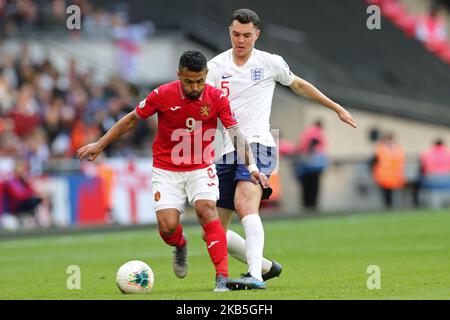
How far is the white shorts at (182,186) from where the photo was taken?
10.4 metres

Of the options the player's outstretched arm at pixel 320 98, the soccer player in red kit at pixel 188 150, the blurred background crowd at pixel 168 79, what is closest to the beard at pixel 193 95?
the soccer player in red kit at pixel 188 150

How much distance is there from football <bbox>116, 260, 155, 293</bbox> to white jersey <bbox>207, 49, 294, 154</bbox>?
1420mm

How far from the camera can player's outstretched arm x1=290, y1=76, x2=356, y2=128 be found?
35.8 ft

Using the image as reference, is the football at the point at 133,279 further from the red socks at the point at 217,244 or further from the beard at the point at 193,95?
the beard at the point at 193,95

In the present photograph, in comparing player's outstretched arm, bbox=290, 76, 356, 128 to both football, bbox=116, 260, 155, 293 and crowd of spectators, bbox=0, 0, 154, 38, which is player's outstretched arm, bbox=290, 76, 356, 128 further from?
crowd of spectators, bbox=0, 0, 154, 38

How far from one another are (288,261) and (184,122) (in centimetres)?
457

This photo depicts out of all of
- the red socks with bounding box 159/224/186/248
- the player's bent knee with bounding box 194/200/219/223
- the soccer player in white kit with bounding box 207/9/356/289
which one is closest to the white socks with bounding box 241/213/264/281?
the soccer player in white kit with bounding box 207/9/356/289

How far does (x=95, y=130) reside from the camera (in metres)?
25.4

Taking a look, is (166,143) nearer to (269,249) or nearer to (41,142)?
(269,249)

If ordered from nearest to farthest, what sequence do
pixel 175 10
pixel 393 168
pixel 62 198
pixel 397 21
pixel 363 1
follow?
pixel 62 198 < pixel 393 168 < pixel 175 10 < pixel 363 1 < pixel 397 21

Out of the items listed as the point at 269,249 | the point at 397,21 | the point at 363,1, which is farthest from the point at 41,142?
the point at 397,21

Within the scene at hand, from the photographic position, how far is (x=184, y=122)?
1034 cm

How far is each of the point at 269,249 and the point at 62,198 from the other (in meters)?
7.80
